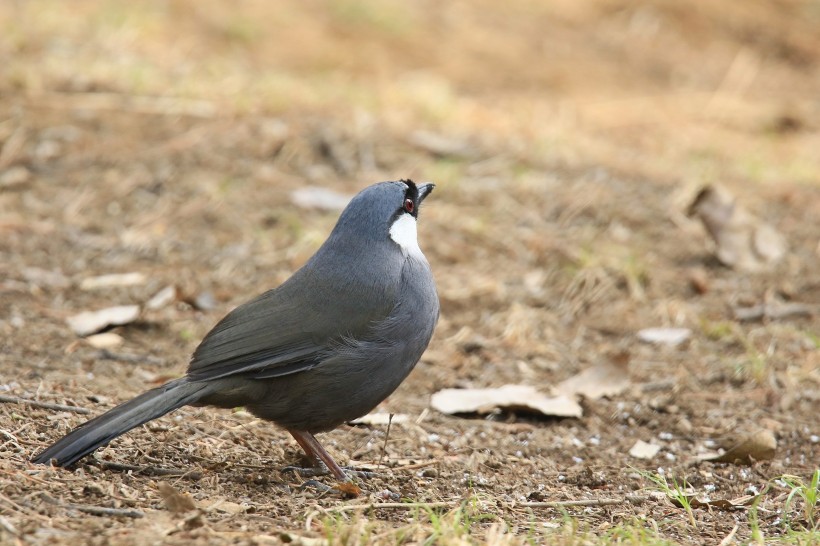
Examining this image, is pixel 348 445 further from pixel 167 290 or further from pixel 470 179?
pixel 470 179

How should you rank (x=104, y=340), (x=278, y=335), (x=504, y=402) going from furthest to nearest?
(x=104, y=340), (x=504, y=402), (x=278, y=335)

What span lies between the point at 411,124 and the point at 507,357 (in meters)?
3.47

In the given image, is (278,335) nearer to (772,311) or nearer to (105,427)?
(105,427)

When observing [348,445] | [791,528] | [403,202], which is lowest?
[348,445]

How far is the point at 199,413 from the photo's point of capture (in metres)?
4.91

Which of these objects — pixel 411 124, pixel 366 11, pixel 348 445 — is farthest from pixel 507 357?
pixel 366 11

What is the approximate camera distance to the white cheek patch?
15.5 feet

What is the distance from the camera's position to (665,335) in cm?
620

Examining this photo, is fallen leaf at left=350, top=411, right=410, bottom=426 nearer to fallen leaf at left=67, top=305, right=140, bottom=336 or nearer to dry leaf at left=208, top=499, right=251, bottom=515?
dry leaf at left=208, top=499, right=251, bottom=515

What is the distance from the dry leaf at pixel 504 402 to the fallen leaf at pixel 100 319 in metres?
1.80

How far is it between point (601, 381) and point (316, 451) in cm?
180

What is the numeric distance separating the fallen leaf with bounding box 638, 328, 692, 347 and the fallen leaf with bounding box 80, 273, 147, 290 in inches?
121

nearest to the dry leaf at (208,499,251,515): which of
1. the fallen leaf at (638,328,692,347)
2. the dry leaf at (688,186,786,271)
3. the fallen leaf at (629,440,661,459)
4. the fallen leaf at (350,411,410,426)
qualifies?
the fallen leaf at (350,411,410,426)

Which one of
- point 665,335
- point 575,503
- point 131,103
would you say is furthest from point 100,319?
point 665,335
